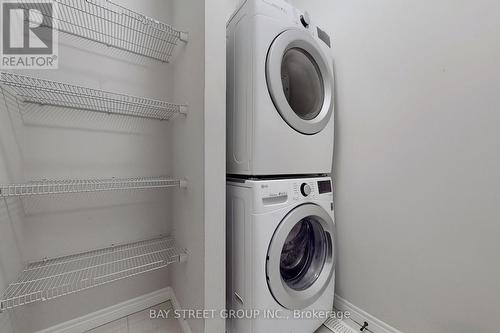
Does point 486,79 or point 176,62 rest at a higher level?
point 176,62

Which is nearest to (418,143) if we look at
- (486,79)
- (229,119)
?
(486,79)

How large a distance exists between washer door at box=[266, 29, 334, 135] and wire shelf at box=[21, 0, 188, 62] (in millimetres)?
533

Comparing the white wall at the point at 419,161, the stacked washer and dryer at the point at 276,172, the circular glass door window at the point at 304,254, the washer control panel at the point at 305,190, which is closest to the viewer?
the white wall at the point at 419,161

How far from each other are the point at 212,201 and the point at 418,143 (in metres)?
1.01

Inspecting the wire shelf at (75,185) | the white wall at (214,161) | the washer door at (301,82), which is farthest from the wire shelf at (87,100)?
the washer door at (301,82)

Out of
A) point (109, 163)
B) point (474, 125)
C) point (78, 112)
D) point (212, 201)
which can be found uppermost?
point (78, 112)

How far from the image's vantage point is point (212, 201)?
0.92 m

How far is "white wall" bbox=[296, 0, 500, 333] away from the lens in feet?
2.69

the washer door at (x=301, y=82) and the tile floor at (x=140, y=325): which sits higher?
the washer door at (x=301, y=82)

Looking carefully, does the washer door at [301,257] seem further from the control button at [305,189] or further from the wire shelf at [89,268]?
the wire shelf at [89,268]

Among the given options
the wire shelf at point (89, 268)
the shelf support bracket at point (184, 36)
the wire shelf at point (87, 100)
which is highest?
the shelf support bracket at point (184, 36)

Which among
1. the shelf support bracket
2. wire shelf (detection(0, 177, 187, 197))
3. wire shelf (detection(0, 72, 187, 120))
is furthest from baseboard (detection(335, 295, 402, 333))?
the shelf support bracket

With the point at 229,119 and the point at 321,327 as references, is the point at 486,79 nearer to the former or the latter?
the point at 229,119

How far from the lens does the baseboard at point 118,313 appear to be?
1125 mm
